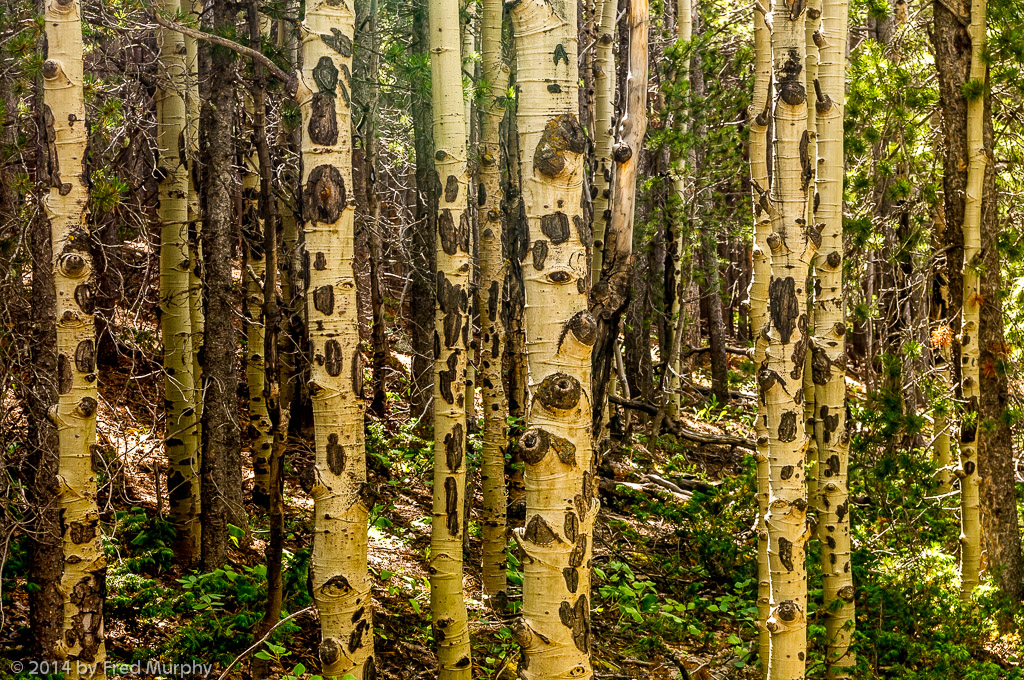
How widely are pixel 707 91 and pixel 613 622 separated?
10.0 meters

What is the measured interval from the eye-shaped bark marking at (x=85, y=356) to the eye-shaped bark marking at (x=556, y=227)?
9.88 ft

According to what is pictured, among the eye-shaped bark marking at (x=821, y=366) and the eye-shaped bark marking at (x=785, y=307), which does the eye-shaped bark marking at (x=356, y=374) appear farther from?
the eye-shaped bark marking at (x=821, y=366)

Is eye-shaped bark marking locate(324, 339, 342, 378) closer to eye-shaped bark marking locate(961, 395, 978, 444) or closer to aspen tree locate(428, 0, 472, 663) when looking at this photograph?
aspen tree locate(428, 0, 472, 663)

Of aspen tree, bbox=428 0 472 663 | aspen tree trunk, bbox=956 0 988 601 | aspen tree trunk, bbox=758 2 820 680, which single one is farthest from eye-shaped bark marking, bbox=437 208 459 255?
aspen tree trunk, bbox=956 0 988 601

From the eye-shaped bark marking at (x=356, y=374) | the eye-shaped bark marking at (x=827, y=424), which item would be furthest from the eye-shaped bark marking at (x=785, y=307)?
the eye-shaped bark marking at (x=356, y=374)

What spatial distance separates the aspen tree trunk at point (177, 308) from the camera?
7066 mm

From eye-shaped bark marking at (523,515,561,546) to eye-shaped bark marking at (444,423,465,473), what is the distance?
95.8 inches

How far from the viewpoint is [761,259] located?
18.4ft

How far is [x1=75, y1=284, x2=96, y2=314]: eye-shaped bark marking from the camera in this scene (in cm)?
445

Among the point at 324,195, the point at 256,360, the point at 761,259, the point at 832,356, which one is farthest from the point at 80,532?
the point at 832,356

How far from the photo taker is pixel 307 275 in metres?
4.27

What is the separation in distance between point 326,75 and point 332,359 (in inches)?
60.4

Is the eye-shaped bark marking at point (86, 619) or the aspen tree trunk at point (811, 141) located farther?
the aspen tree trunk at point (811, 141)

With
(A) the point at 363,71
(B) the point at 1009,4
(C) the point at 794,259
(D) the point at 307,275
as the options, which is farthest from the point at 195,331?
(B) the point at 1009,4
